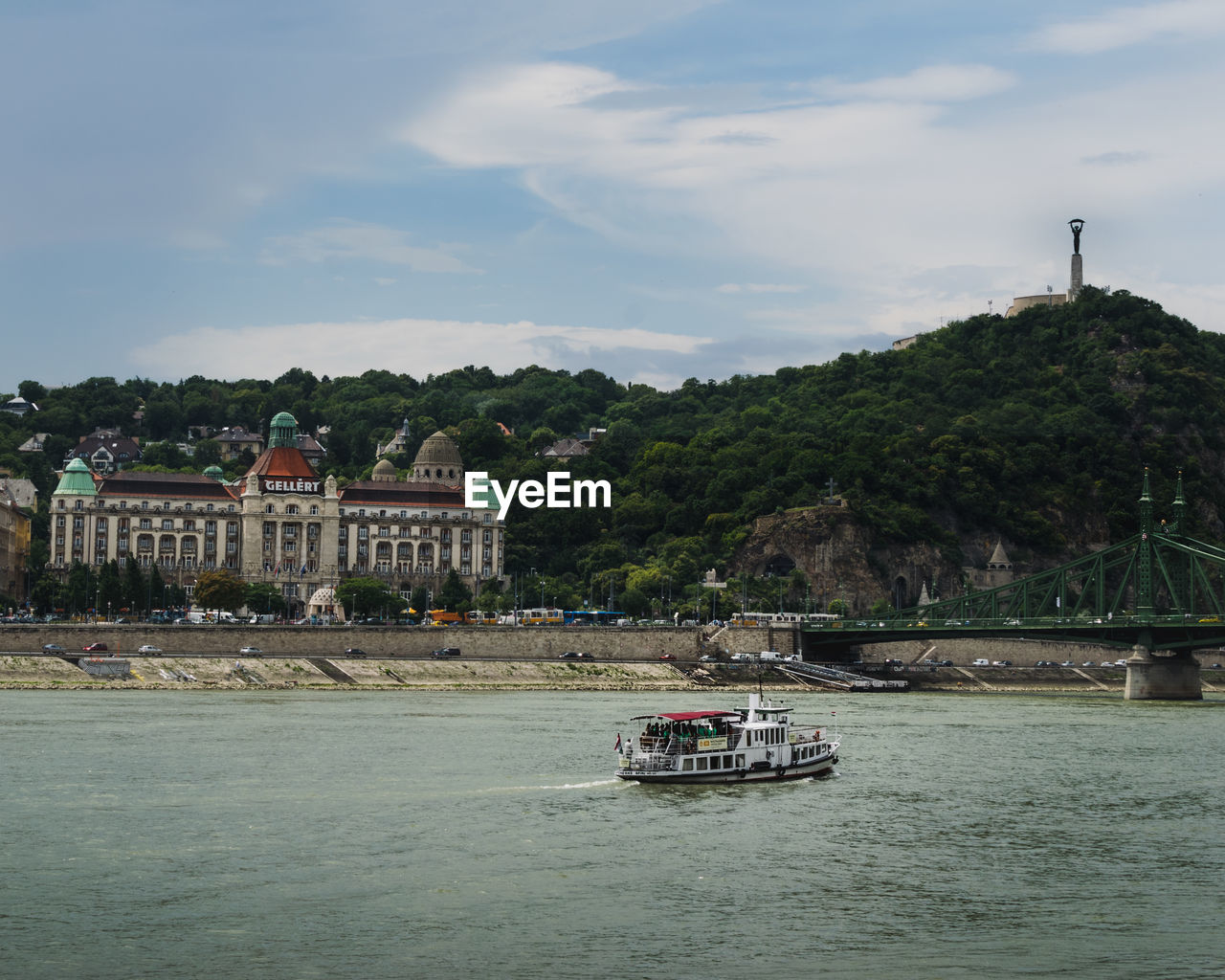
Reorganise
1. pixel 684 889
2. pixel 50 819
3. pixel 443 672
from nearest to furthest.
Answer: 1. pixel 684 889
2. pixel 50 819
3. pixel 443 672

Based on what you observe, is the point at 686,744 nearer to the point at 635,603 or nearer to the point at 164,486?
the point at 635,603

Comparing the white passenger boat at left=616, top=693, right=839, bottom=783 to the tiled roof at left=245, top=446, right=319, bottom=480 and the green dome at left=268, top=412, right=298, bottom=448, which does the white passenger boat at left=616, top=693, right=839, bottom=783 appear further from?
the green dome at left=268, top=412, right=298, bottom=448

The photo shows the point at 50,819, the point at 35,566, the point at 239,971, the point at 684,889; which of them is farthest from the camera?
the point at 35,566

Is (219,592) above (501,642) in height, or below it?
above

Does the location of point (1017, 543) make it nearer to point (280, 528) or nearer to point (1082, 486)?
point (1082, 486)

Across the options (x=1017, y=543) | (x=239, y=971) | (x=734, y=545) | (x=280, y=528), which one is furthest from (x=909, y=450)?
(x=239, y=971)

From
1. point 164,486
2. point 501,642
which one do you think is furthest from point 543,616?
point 164,486

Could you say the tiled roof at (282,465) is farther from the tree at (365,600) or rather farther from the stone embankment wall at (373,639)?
the stone embankment wall at (373,639)
